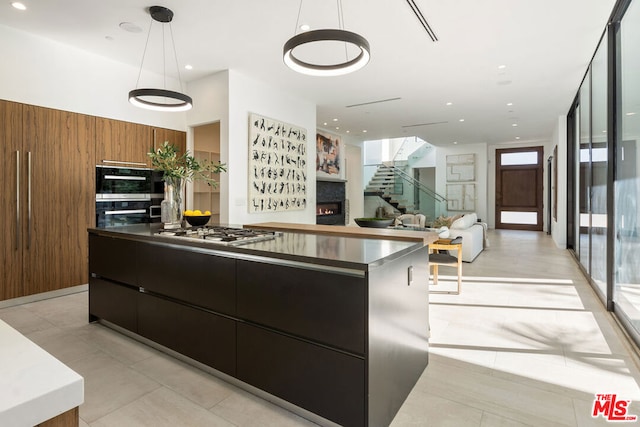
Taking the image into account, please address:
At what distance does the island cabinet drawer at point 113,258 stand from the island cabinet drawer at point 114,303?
75 millimetres

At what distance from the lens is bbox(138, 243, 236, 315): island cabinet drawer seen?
7.14 ft

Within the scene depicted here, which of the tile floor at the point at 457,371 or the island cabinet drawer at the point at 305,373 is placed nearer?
the island cabinet drawer at the point at 305,373

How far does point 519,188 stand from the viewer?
40.3 feet

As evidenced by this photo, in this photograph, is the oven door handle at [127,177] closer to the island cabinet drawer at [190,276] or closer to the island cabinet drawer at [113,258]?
the island cabinet drawer at [113,258]

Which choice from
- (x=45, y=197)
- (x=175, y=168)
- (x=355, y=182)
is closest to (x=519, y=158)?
(x=355, y=182)

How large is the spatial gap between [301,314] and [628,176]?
9.93 feet

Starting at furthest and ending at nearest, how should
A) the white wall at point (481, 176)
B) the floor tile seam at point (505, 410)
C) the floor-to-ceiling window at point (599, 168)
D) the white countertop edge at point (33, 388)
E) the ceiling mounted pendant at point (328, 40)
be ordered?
the white wall at point (481, 176), the floor-to-ceiling window at point (599, 168), the ceiling mounted pendant at point (328, 40), the floor tile seam at point (505, 410), the white countertop edge at point (33, 388)

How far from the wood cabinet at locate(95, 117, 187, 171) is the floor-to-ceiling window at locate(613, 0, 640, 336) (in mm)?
5294

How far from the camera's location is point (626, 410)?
2.01 metres

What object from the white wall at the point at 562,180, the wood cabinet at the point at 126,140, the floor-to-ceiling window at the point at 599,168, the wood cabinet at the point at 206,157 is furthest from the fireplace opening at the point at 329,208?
the floor-to-ceiling window at the point at 599,168

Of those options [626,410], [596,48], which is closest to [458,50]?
[596,48]

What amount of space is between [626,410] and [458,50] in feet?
13.4

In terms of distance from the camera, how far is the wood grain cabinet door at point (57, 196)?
4105 millimetres

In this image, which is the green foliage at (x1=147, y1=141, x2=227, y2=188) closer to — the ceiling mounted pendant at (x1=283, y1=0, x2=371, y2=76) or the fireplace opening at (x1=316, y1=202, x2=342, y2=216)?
the ceiling mounted pendant at (x1=283, y1=0, x2=371, y2=76)
